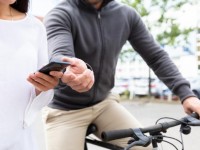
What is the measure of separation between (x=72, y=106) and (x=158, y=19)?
6308mm

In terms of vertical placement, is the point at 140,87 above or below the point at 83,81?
below

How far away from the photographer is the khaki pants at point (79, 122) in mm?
1688

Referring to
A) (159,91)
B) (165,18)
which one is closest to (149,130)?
(165,18)

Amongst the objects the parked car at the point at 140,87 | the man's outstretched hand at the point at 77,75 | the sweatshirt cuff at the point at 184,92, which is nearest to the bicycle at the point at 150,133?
the sweatshirt cuff at the point at 184,92

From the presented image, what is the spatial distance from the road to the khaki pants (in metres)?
2.68

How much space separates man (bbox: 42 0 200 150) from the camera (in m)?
1.65

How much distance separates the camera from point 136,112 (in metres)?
6.77

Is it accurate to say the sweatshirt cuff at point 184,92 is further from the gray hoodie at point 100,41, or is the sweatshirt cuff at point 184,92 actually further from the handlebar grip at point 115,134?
the handlebar grip at point 115,134

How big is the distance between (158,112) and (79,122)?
202 inches

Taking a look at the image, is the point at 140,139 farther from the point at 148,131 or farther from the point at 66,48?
the point at 66,48

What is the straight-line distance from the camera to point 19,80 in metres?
1.12

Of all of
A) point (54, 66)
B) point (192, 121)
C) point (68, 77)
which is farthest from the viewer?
point (192, 121)

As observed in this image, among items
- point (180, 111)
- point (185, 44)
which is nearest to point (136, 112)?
point (180, 111)

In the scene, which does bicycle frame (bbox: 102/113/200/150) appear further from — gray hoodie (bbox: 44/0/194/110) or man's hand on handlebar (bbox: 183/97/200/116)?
gray hoodie (bbox: 44/0/194/110)
